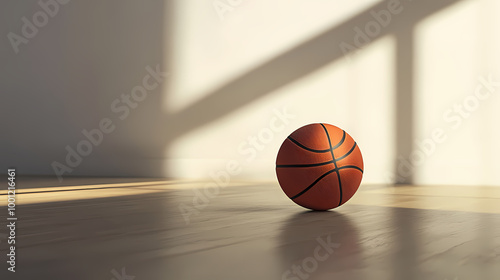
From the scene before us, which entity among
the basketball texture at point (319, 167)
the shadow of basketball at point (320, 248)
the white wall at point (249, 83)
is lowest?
the shadow of basketball at point (320, 248)

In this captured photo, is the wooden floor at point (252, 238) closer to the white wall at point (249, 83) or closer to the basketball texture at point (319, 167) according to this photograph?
the basketball texture at point (319, 167)

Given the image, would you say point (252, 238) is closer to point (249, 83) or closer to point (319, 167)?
point (319, 167)

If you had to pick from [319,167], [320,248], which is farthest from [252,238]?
[319,167]

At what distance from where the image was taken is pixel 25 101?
5.11 m

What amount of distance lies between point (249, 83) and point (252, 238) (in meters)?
2.87

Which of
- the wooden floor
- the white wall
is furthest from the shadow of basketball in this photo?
the white wall

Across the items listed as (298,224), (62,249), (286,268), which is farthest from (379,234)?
(62,249)

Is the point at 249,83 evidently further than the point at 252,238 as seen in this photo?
Yes

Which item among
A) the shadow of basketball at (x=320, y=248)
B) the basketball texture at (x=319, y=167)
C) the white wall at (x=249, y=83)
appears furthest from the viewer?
the white wall at (x=249, y=83)

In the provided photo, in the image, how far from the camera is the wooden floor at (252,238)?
1.12 meters

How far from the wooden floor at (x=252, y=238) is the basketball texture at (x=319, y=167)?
7cm

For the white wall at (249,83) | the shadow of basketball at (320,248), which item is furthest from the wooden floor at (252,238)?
the white wall at (249,83)

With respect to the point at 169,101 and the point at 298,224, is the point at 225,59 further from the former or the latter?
the point at 298,224

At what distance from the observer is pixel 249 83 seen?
4340 mm
